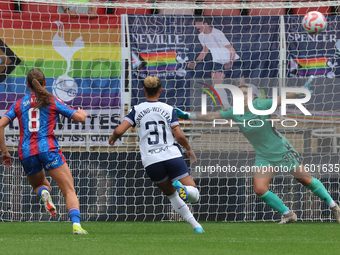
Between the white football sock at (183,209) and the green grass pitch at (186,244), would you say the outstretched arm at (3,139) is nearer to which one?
the green grass pitch at (186,244)

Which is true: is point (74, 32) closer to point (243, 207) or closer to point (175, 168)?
point (243, 207)

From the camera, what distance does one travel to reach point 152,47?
1377 cm

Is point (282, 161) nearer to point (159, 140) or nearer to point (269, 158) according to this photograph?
point (269, 158)

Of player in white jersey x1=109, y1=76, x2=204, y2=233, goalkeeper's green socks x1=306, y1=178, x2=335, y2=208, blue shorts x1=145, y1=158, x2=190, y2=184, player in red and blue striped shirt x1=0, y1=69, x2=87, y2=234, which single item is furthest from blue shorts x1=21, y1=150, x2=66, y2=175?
goalkeeper's green socks x1=306, y1=178, x2=335, y2=208

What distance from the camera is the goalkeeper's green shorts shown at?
979 centimetres

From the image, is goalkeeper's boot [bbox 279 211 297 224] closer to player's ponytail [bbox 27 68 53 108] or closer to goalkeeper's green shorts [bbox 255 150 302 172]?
goalkeeper's green shorts [bbox 255 150 302 172]

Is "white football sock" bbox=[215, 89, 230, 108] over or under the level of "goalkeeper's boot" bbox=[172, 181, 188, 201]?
over

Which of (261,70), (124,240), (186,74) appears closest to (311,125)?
(261,70)

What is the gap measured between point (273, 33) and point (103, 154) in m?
4.27

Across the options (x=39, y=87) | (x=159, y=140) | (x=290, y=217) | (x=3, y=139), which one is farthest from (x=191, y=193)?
(x=290, y=217)

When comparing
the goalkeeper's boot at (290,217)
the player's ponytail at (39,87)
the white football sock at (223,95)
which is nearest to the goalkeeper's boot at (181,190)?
the player's ponytail at (39,87)

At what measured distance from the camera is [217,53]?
44.7 feet

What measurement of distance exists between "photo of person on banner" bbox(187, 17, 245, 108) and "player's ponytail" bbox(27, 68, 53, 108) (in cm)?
617

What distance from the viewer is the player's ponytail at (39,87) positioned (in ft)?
24.5
